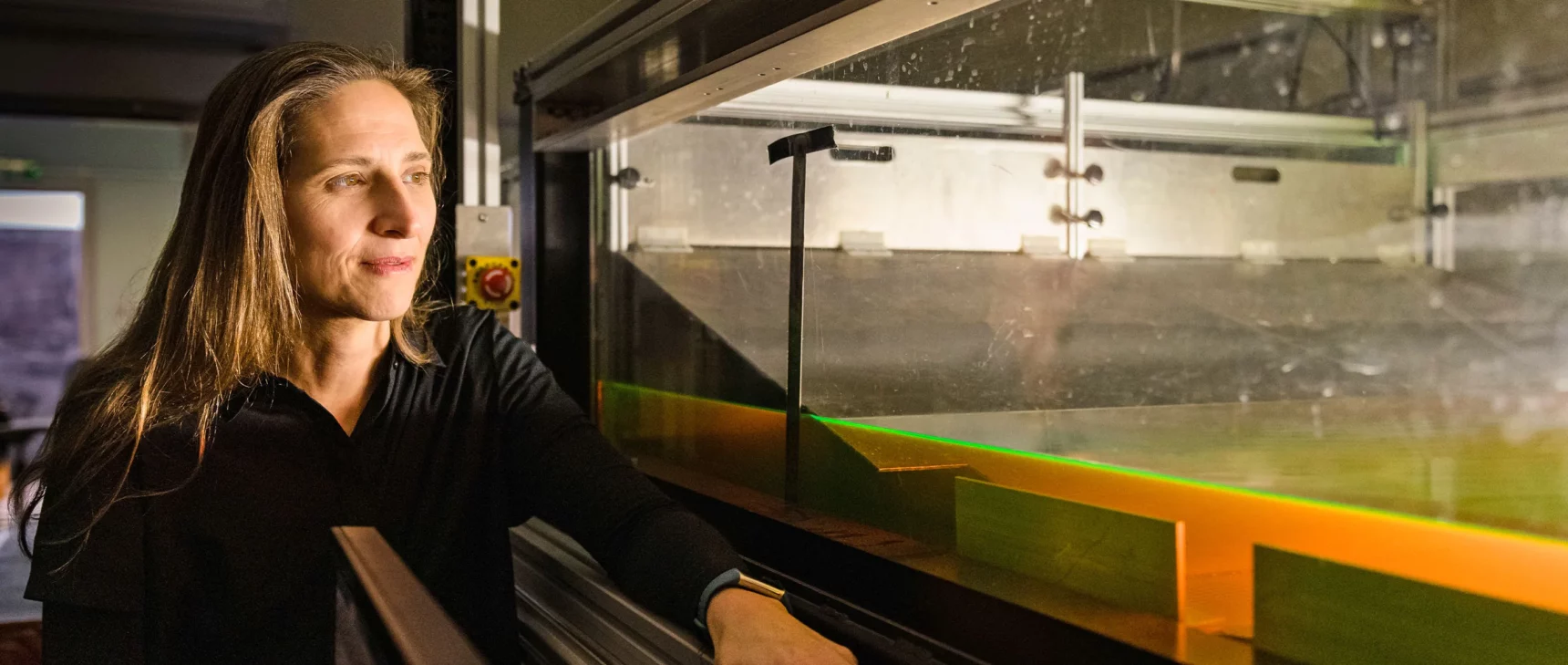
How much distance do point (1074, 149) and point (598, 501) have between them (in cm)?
120

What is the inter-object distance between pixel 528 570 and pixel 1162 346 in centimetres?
132

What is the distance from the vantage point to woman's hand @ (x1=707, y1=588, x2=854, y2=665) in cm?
87

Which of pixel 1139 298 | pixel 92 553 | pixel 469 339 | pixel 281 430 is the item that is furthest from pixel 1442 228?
pixel 92 553

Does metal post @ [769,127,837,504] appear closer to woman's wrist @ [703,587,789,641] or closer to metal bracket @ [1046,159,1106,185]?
woman's wrist @ [703,587,789,641]

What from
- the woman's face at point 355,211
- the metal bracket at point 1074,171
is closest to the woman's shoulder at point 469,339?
the woman's face at point 355,211

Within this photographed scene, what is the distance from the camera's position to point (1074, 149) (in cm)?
203

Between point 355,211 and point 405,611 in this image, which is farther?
point 355,211

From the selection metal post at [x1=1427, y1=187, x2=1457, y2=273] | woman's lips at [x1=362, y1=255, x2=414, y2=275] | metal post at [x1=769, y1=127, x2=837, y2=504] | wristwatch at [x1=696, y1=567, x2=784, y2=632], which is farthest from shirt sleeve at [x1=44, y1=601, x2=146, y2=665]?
metal post at [x1=1427, y1=187, x2=1457, y2=273]

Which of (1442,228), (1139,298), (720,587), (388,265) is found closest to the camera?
(720,587)

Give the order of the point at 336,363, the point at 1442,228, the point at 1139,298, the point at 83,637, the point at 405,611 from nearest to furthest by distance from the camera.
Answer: the point at 405,611, the point at 83,637, the point at 336,363, the point at 1442,228, the point at 1139,298

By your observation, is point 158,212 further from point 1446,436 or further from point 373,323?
point 1446,436

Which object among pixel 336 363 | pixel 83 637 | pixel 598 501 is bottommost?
pixel 83 637

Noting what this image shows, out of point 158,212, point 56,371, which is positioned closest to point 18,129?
point 158,212

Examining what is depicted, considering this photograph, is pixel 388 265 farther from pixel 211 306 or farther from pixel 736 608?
pixel 736 608
